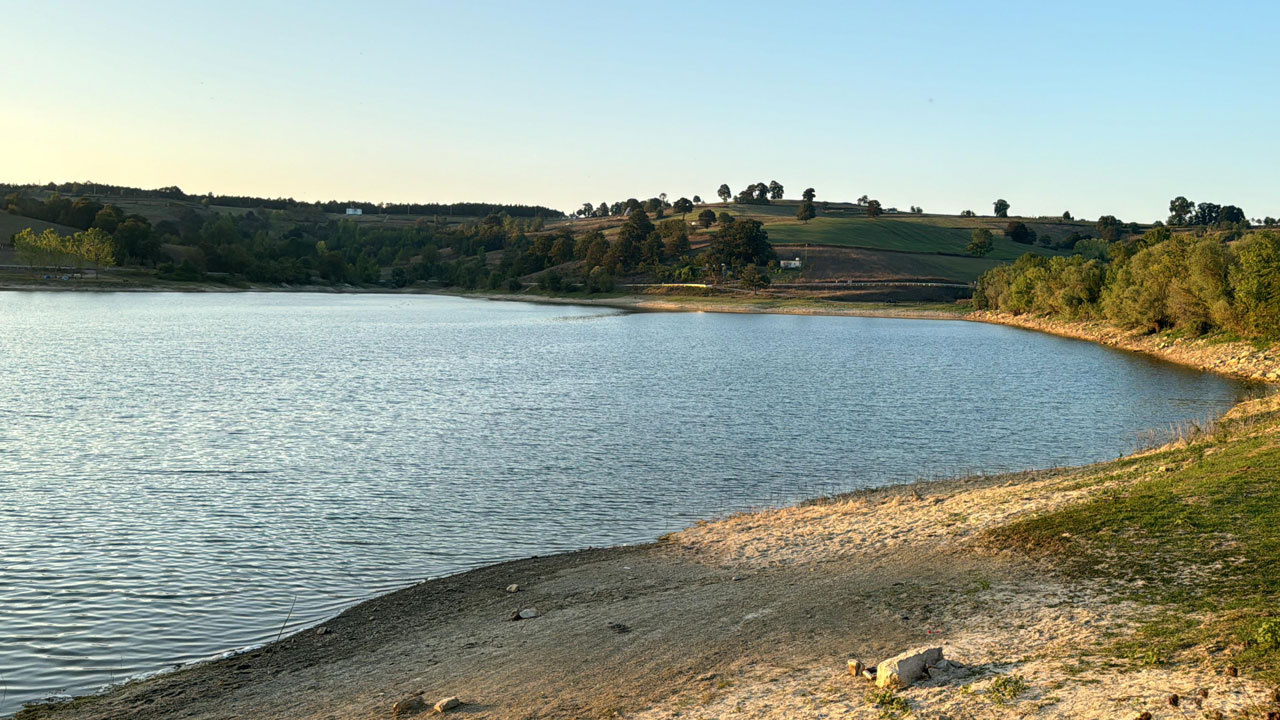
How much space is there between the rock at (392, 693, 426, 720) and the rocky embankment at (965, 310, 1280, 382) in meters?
63.5

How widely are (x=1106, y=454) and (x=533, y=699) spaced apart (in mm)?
29336

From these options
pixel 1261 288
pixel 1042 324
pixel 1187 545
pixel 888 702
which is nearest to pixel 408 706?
pixel 888 702

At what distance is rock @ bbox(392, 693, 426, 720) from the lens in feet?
42.1

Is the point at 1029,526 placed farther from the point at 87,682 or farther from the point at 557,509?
the point at 87,682

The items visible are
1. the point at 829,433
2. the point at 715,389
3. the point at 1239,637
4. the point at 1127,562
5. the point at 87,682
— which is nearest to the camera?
the point at 1239,637

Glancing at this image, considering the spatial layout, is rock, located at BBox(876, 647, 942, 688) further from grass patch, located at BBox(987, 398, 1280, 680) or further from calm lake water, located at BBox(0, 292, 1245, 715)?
calm lake water, located at BBox(0, 292, 1245, 715)

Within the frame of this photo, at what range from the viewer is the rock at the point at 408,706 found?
42.1 feet

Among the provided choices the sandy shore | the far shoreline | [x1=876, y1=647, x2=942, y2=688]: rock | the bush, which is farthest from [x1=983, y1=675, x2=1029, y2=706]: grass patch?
the far shoreline

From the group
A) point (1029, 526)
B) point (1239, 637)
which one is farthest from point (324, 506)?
point (1239, 637)

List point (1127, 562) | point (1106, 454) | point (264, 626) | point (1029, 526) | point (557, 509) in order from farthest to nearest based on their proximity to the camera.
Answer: point (1106, 454), point (557, 509), point (1029, 526), point (264, 626), point (1127, 562)

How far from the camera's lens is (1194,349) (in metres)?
80.9

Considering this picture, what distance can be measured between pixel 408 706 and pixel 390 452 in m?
24.2

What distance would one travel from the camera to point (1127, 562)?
54.2 feet

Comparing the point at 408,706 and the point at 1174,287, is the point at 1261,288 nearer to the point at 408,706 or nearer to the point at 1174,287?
the point at 1174,287
